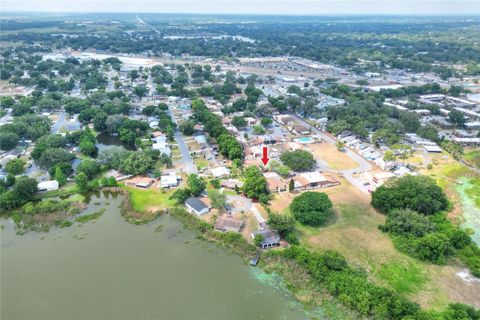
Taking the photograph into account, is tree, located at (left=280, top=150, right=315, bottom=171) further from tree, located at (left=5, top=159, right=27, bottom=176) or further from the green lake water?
tree, located at (left=5, top=159, right=27, bottom=176)

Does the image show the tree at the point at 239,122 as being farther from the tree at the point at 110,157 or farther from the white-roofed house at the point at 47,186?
the white-roofed house at the point at 47,186

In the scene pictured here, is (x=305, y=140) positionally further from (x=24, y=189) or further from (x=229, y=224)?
(x=24, y=189)

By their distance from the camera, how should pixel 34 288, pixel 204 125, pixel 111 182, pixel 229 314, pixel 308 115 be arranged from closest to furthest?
pixel 229 314, pixel 34 288, pixel 111 182, pixel 204 125, pixel 308 115

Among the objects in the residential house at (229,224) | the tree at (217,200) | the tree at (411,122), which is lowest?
the residential house at (229,224)

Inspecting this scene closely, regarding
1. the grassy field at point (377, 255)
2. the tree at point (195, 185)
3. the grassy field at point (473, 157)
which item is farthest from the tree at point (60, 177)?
the grassy field at point (473, 157)

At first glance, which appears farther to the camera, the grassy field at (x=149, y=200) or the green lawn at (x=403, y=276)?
the grassy field at (x=149, y=200)

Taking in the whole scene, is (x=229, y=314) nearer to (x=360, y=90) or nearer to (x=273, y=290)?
(x=273, y=290)

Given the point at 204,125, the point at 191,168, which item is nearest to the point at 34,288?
the point at 191,168
